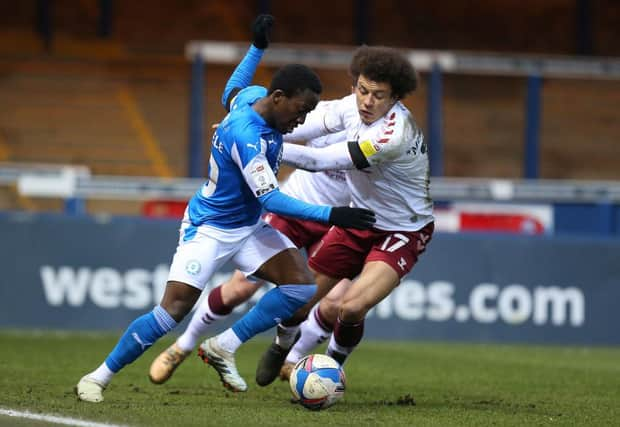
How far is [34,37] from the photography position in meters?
25.2

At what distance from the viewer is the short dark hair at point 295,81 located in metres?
7.64

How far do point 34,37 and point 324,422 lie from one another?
19.6 m

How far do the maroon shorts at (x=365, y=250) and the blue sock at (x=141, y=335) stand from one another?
1.53m

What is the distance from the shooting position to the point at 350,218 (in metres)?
7.28

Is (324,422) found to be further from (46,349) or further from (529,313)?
(529,313)

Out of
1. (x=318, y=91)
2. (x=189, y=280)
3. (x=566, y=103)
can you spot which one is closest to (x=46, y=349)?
(x=189, y=280)

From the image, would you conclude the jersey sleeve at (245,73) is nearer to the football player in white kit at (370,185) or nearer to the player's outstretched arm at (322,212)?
the football player in white kit at (370,185)

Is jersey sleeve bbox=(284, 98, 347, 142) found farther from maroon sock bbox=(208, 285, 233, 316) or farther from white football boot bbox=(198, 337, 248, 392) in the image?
white football boot bbox=(198, 337, 248, 392)

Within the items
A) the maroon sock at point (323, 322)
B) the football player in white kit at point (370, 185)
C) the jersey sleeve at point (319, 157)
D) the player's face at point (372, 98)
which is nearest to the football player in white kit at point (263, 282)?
the maroon sock at point (323, 322)

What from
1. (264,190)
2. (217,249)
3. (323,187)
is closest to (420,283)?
(323,187)

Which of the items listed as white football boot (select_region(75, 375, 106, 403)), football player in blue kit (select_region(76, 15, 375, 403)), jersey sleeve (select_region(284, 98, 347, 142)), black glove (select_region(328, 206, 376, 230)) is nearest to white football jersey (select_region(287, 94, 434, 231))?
jersey sleeve (select_region(284, 98, 347, 142))

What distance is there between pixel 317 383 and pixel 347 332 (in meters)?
0.75

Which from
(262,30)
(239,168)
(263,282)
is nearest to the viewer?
(239,168)

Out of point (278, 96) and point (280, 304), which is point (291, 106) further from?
point (280, 304)
